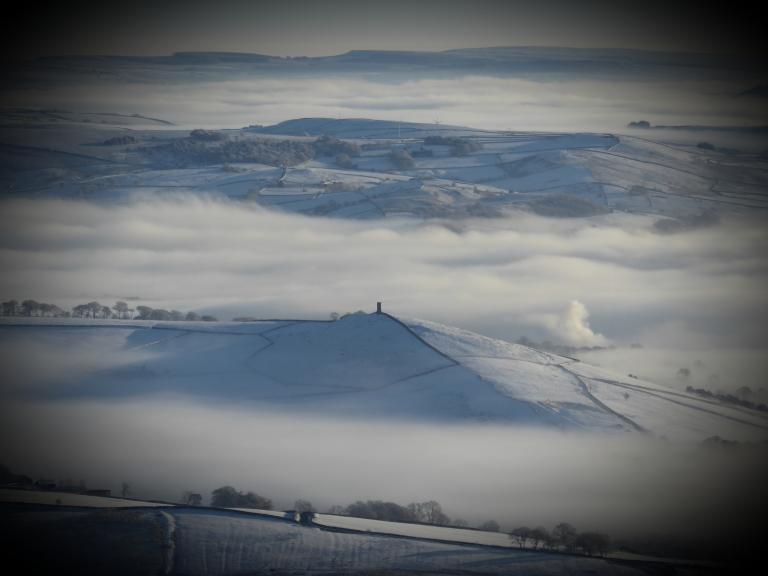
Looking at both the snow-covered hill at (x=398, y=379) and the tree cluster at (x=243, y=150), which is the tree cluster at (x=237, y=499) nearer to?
the snow-covered hill at (x=398, y=379)

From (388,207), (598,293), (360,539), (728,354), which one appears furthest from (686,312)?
(360,539)

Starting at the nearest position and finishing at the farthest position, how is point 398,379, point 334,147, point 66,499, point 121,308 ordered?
point 66,499, point 398,379, point 121,308, point 334,147

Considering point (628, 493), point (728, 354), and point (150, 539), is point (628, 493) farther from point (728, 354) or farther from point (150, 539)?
point (728, 354)

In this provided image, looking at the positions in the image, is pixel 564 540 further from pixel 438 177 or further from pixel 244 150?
pixel 244 150

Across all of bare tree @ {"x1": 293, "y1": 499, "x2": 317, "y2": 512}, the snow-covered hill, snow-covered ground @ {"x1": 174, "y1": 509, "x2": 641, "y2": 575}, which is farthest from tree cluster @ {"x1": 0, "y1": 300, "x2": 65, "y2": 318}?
snow-covered ground @ {"x1": 174, "y1": 509, "x2": 641, "y2": 575}

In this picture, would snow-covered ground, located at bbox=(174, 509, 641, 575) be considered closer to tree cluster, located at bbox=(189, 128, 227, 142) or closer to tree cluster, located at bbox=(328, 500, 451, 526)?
tree cluster, located at bbox=(328, 500, 451, 526)

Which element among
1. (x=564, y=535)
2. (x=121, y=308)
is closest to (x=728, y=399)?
(x=564, y=535)

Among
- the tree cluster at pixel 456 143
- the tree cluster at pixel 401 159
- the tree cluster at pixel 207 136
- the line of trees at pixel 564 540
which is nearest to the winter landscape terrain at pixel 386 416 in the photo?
the line of trees at pixel 564 540
